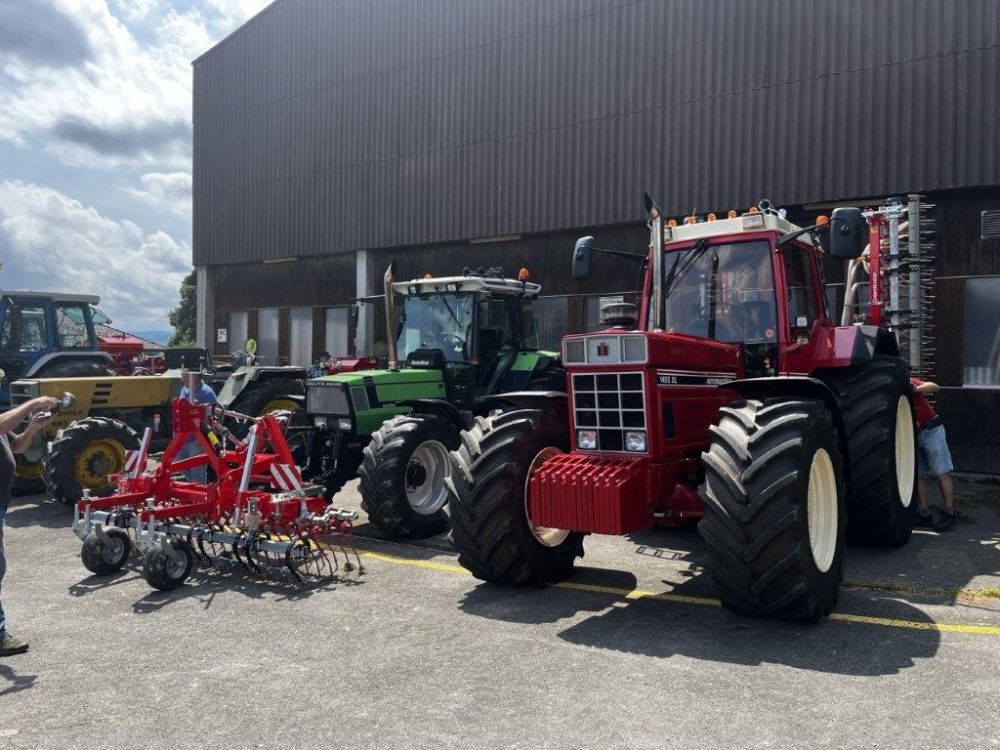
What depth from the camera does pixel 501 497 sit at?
18.9ft

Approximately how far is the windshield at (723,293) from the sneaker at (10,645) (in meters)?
5.00

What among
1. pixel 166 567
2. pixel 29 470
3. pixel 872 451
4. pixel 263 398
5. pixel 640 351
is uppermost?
pixel 640 351

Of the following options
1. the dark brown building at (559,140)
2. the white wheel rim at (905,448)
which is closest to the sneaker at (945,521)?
the white wheel rim at (905,448)

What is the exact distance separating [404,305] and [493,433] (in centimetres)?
415

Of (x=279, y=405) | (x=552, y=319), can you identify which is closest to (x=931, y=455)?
(x=279, y=405)

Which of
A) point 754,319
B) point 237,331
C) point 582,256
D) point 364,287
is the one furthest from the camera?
point 237,331

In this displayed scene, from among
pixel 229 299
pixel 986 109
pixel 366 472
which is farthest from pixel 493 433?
pixel 229 299

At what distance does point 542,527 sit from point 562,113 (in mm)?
10898

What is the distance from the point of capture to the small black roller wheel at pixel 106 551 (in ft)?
21.9

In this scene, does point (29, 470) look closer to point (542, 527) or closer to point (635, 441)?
point (542, 527)

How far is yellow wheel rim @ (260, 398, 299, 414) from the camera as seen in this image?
1105cm

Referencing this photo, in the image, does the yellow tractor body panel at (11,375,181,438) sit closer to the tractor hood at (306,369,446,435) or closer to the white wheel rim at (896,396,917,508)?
the tractor hood at (306,369,446,435)

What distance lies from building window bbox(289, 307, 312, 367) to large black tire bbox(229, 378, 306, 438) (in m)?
8.83

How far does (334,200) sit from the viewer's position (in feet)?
62.2
